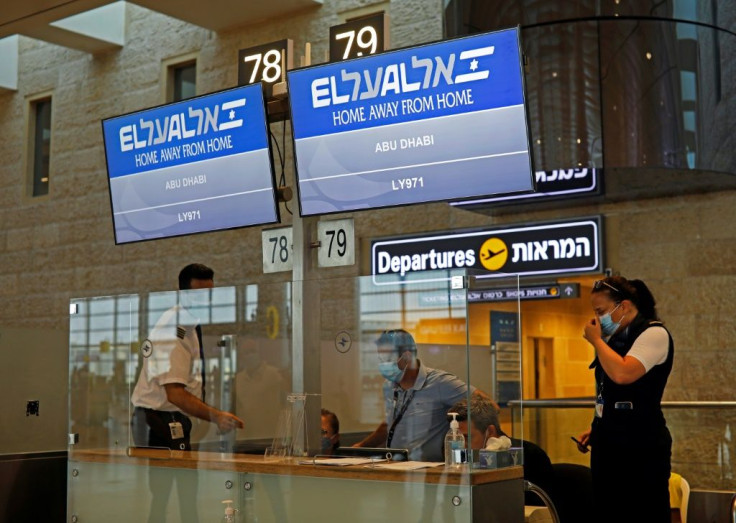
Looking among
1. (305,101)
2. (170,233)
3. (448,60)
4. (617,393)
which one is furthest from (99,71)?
(617,393)

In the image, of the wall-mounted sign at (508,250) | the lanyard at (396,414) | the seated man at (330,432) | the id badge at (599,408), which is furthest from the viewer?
the wall-mounted sign at (508,250)

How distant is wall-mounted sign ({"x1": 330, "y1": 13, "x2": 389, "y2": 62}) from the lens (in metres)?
4.42

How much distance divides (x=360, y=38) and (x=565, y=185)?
110 inches

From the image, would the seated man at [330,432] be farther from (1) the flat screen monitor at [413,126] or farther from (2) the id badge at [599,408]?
(2) the id badge at [599,408]

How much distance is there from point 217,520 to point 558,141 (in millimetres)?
3145

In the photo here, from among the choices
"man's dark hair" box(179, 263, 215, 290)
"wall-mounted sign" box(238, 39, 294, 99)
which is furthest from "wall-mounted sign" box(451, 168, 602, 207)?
"man's dark hair" box(179, 263, 215, 290)

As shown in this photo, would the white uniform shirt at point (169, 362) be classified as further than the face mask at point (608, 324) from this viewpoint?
Yes

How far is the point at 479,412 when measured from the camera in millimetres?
3402

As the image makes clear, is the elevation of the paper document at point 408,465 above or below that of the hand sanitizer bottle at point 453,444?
below

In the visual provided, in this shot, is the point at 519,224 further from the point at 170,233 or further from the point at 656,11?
the point at 170,233

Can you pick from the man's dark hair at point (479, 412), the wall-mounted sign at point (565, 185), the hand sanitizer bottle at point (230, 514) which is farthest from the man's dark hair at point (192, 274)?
the wall-mounted sign at point (565, 185)

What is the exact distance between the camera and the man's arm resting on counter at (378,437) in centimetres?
365

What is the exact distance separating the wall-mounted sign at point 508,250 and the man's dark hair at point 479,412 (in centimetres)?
311

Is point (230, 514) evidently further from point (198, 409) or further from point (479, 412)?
point (479, 412)
